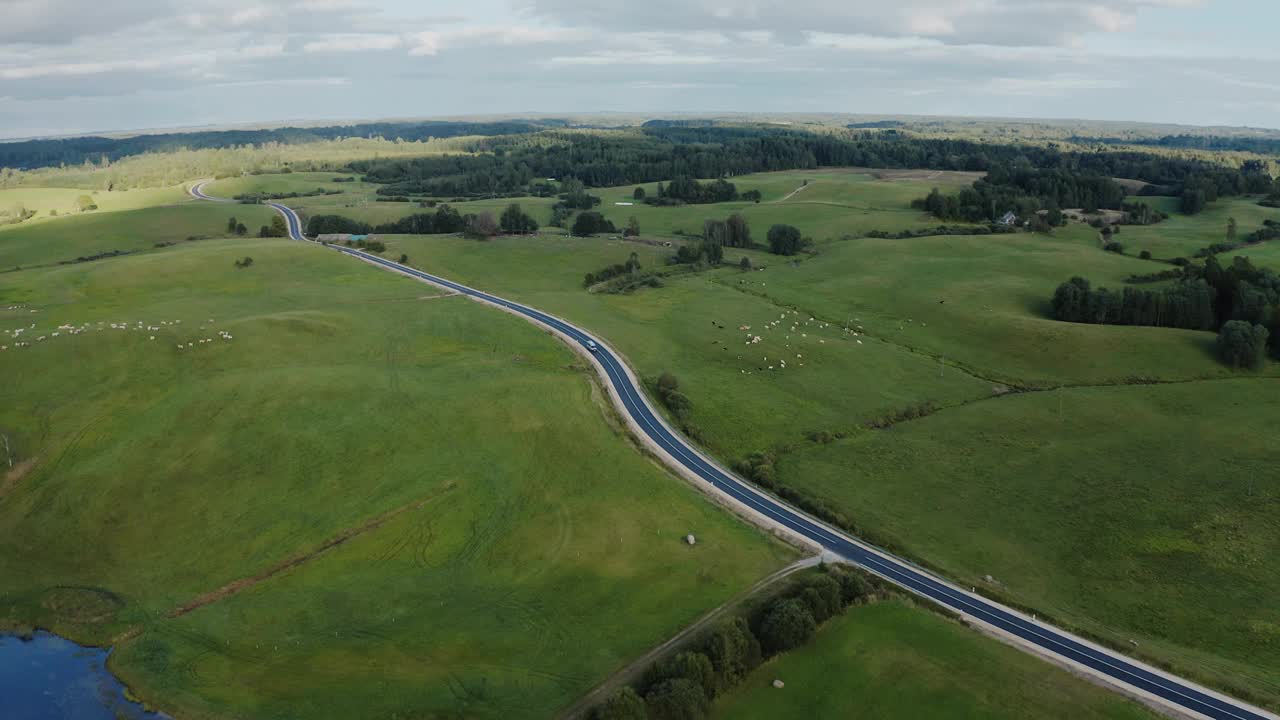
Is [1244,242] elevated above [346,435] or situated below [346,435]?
above

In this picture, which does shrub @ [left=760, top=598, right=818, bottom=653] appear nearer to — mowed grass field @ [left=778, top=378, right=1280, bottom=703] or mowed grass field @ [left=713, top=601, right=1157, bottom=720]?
mowed grass field @ [left=713, top=601, right=1157, bottom=720]

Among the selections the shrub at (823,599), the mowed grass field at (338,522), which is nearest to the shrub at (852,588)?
the shrub at (823,599)

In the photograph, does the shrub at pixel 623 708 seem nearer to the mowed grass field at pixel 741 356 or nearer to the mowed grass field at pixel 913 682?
the mowed grass field at pixel 913 682

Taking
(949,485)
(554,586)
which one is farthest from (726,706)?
(949,485)

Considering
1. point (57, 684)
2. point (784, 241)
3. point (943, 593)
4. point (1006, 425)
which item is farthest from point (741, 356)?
point (57, 684)

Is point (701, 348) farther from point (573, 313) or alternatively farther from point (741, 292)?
point (741, 292)

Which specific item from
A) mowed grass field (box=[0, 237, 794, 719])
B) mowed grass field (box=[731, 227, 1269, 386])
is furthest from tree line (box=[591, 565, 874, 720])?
mowed grass field (box=[731, 227, 1269, 386])
